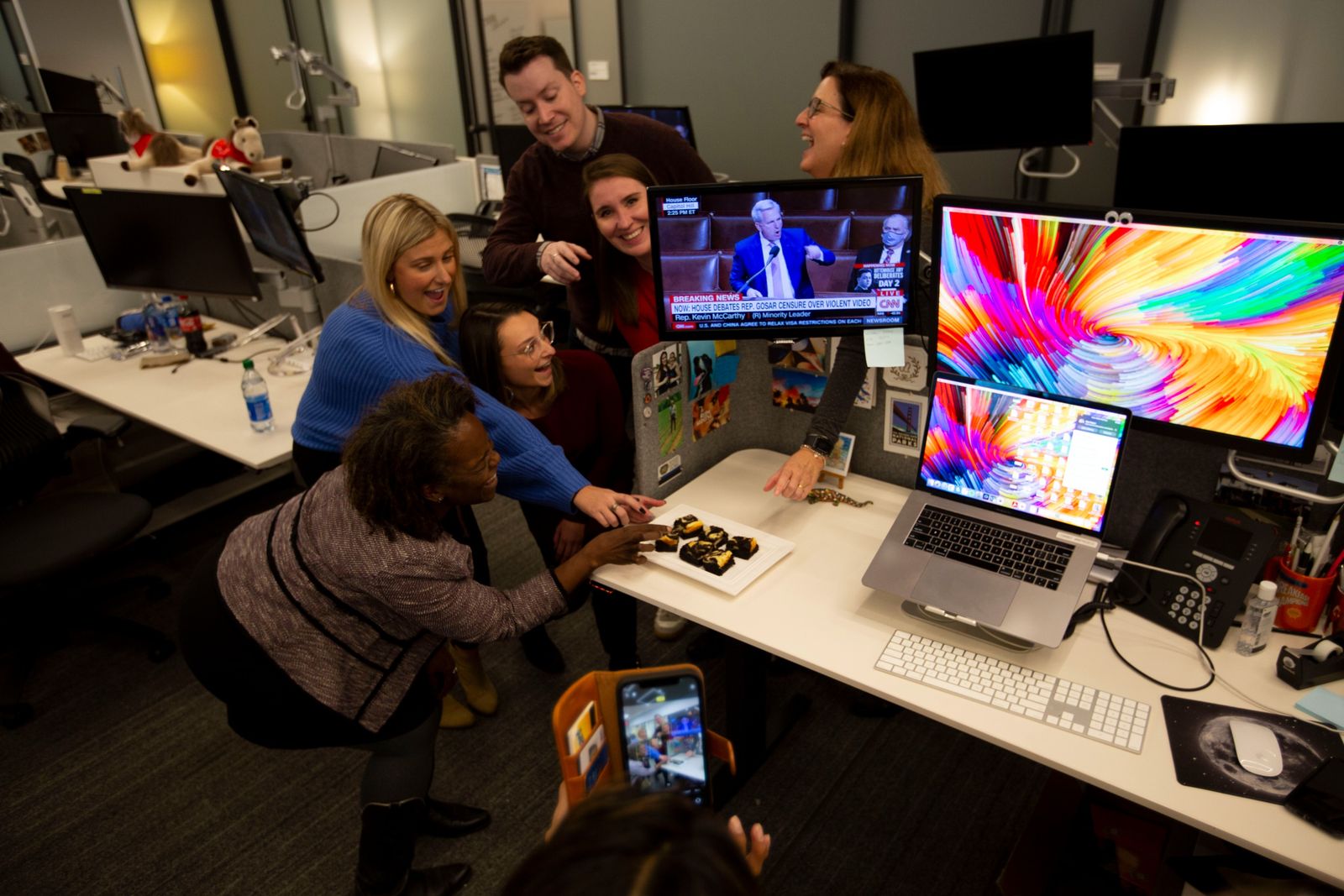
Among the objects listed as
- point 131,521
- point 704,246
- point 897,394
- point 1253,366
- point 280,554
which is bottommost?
point 131,521

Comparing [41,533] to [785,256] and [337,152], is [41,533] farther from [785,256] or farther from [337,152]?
[337,152]

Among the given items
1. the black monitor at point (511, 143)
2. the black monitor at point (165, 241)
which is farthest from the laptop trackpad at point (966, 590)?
the black monitor at point (511, 143)

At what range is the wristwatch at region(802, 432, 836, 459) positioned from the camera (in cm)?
173

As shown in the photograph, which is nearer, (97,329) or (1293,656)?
(1293,656)

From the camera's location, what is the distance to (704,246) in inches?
61.1

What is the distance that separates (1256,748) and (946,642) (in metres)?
0.43

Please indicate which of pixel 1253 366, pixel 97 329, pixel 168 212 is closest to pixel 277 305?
pixel 168 212

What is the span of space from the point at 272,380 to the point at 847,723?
1997 millimetres

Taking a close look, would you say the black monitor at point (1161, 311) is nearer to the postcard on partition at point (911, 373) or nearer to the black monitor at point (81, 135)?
the postcard on partition at point (911, 373)

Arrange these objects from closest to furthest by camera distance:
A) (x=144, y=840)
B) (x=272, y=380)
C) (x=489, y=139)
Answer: (x=144, y=840) → (x=272, y=380) → (x=489, y=139)

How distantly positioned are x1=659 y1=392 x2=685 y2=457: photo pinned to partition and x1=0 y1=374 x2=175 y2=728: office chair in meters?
1.54

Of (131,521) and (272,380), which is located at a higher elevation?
(272,380)

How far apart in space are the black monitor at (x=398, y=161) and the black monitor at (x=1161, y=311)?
10.5 feet

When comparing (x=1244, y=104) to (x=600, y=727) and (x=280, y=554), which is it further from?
(x=280, y=554)
